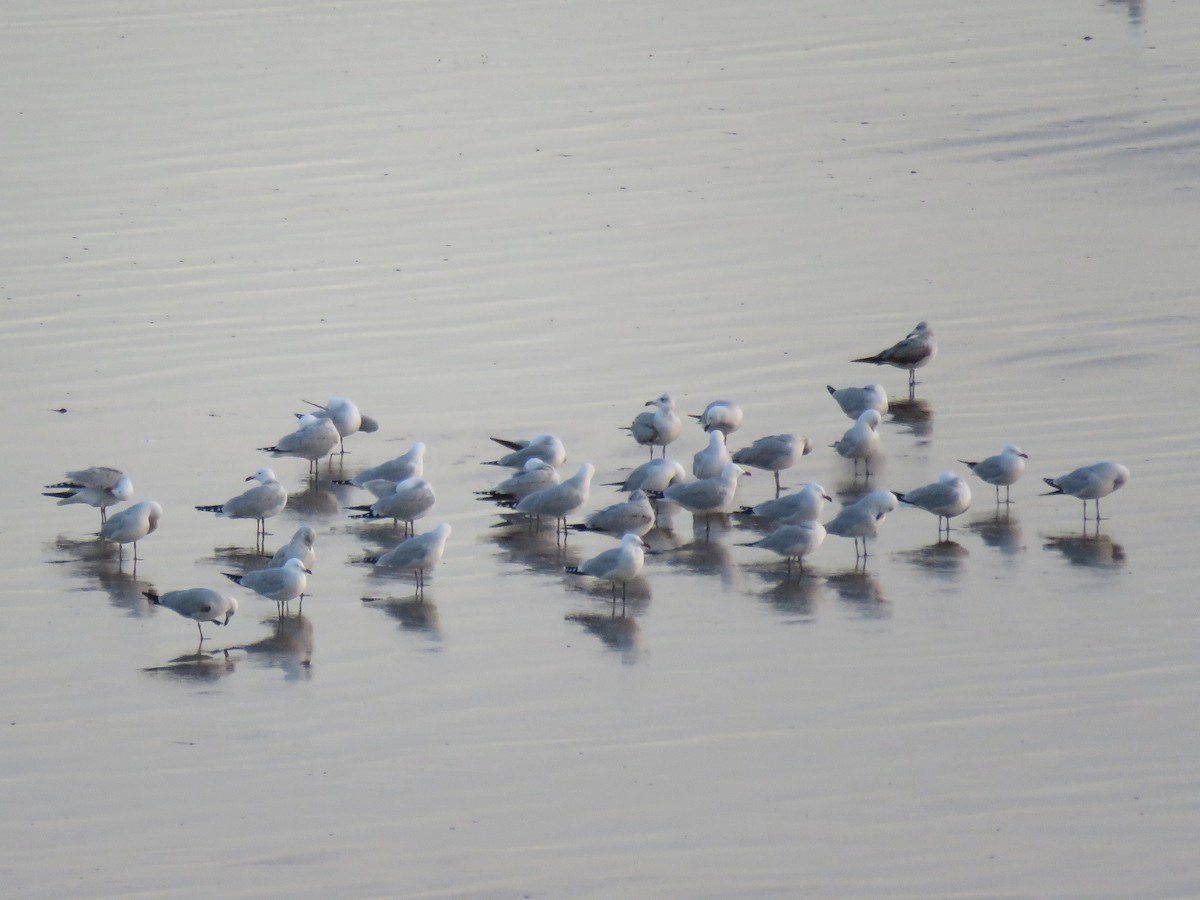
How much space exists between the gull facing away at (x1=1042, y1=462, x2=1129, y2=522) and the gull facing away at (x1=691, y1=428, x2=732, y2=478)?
2201 millimetres

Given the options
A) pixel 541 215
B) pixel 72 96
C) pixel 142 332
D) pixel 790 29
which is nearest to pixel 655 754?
pixel 142 332

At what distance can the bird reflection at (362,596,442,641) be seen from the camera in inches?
476

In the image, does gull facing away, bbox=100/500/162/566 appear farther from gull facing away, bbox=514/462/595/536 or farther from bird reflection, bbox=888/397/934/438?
bird reflection, bbox=888/397/934/438

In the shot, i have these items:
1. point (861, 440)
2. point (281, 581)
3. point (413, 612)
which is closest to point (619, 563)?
point (413, 612)

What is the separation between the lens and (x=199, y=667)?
37.9ft

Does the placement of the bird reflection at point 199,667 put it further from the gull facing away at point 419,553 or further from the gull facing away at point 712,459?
the gull facing away at point 712,459

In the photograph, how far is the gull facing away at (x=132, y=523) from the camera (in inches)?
513

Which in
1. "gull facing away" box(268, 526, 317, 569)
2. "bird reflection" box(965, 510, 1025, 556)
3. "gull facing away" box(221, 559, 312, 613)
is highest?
"gull facing away" box(268, 526, 317, 569)

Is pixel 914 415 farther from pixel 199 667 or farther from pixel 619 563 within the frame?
pixel 199 667

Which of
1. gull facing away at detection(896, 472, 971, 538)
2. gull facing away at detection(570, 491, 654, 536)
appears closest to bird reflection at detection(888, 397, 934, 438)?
gull facing away at detection(896, 472, 971, 538)

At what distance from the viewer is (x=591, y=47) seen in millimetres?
29172

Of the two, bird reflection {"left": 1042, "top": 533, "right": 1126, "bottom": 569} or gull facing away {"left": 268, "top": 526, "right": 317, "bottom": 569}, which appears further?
bird reflection {"left": 1042, "top": 533, "right": 1126, "bottom": 569}

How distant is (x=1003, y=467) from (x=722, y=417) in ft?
7.19

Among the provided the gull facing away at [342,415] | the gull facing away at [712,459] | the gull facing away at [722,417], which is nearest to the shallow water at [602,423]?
the gull facing away at [722,417]
